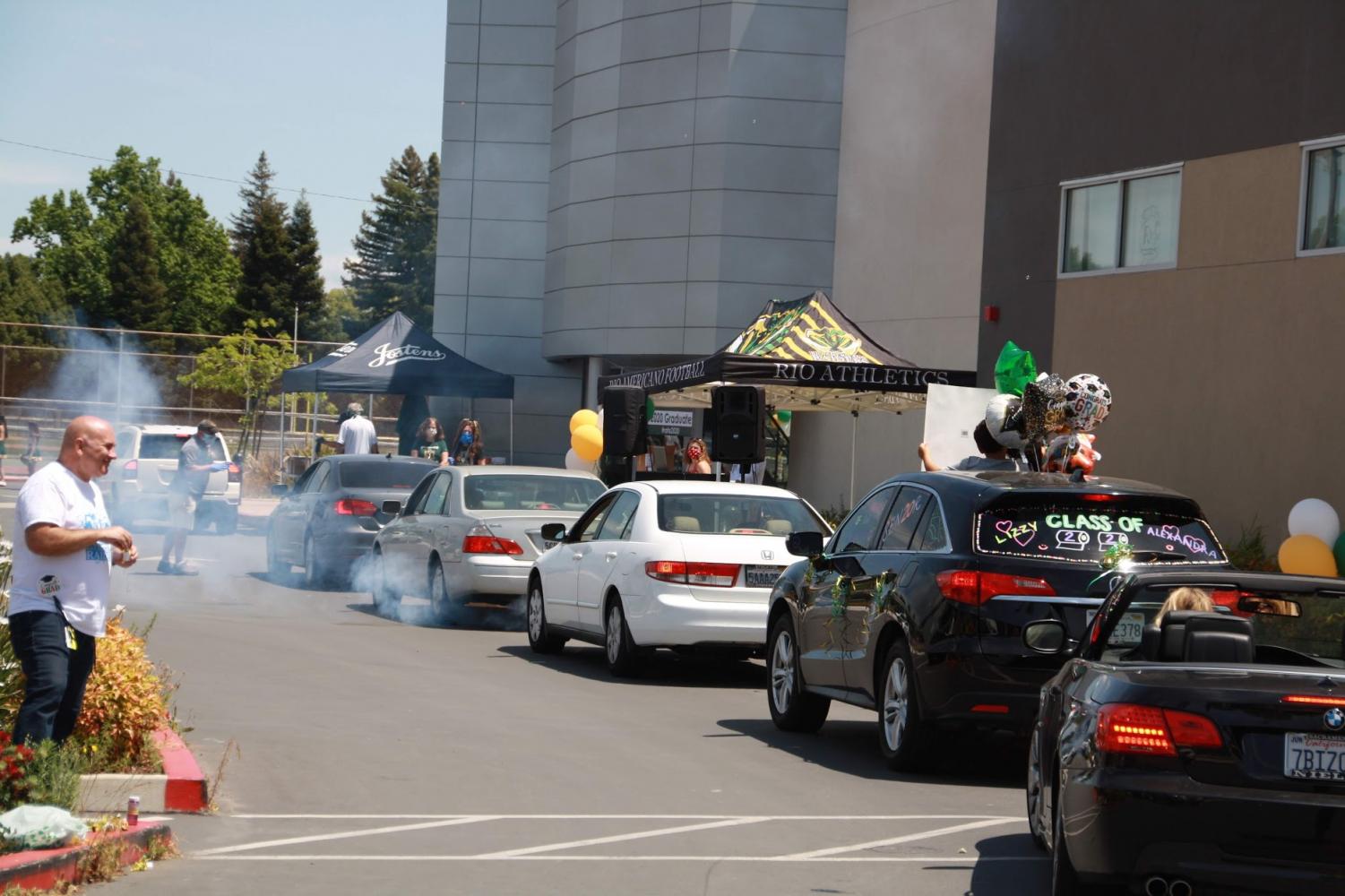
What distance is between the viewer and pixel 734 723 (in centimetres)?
1138

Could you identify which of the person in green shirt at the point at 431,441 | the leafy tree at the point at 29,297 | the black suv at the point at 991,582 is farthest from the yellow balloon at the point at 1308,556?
the leafy tree at the point at 29,297

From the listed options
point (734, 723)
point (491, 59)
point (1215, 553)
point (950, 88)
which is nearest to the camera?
point (1215, 553)

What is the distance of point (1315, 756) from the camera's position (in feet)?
17.9

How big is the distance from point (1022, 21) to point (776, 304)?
5.35 metres

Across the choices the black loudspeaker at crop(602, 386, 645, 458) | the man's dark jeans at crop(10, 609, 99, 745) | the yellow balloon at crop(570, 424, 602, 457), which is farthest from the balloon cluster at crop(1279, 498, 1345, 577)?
the man's dark jeans at crop(10, 609, 99, 745)

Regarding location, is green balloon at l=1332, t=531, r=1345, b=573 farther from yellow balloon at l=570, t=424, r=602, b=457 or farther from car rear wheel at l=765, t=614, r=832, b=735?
yellow balloon at l=570, t=424, r=602, b=457

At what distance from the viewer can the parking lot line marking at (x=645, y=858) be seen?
23.0 ft

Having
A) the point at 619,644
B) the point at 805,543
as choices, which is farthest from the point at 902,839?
the point at 619,644

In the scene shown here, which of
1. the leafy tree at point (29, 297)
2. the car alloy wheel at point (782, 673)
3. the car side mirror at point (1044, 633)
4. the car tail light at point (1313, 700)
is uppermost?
the leafy tree at point (29, 297)

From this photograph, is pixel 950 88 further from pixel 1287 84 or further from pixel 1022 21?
pixel 1287 84

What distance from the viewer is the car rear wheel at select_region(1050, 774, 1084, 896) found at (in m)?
5.78

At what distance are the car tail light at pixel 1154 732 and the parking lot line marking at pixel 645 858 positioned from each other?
6.25 ft

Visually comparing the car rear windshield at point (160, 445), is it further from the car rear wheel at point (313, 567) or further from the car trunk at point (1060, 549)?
the car trunk at point (1060, 549)

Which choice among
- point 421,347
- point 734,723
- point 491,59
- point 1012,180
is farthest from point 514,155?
point 734,723
